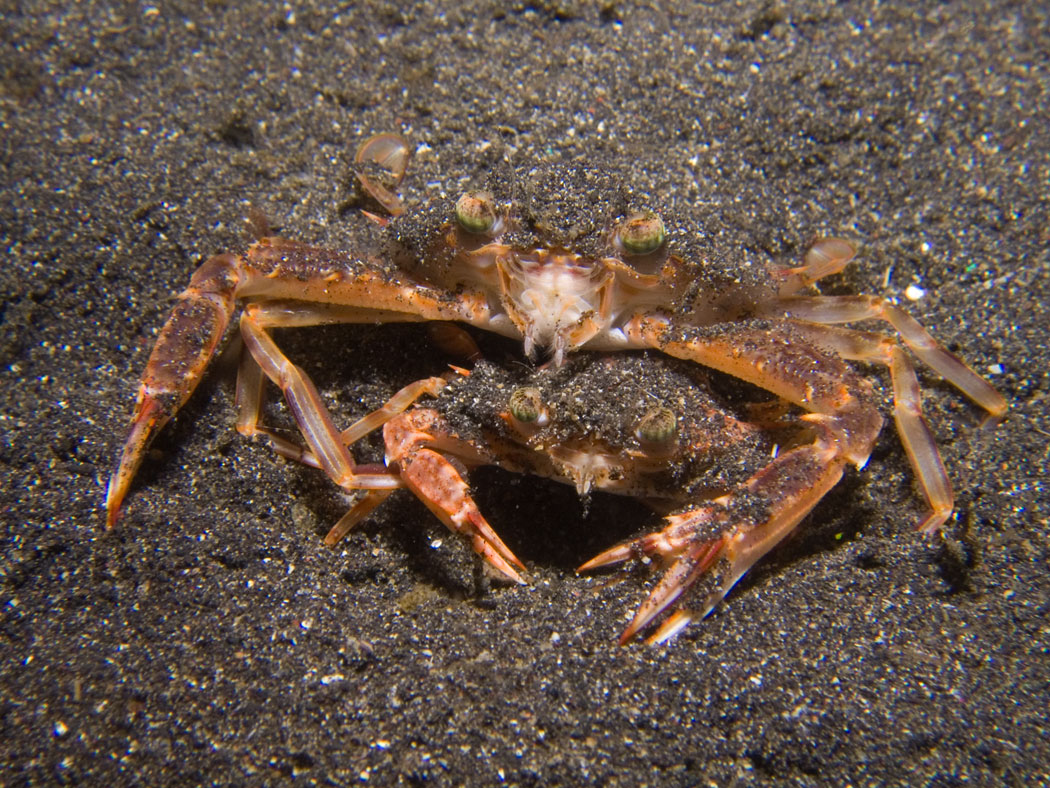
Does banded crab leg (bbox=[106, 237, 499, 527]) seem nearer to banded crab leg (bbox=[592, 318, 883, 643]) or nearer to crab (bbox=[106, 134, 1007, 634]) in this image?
crab (bbox=[106, 134, 1007, 634])

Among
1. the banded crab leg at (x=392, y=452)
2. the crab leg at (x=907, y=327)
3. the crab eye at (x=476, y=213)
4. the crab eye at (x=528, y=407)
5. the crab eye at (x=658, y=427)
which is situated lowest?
the banded crab leg at (x=392, y=452)

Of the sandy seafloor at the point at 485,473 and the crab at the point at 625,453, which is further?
the crab at the point at 625,453

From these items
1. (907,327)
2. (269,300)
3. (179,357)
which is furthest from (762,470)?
(179,357)

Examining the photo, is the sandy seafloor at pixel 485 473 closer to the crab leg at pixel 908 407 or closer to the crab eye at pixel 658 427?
the crab leg at pixel 908 407

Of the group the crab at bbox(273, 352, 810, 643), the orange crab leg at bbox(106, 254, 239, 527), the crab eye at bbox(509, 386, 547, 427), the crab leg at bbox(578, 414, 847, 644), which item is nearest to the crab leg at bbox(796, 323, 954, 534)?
the crab at bbox(273, 352, 810, 643)

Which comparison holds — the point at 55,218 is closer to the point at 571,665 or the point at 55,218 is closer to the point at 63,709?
the point at 63,709

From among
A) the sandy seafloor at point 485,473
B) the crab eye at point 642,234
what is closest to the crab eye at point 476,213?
the crab eye at point 642,234

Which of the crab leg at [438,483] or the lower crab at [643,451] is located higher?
the lower crab at [643,451]
